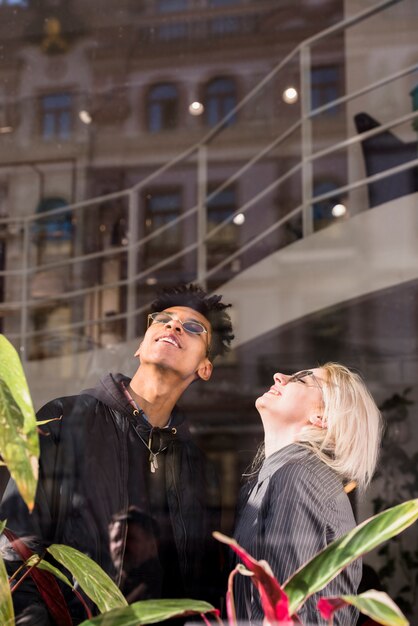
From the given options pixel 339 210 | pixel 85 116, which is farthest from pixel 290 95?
pixel 85 116

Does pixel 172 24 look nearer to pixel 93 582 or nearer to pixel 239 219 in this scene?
pixel 239 219

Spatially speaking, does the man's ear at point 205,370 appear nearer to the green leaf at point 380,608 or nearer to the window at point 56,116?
the window at point 56,116

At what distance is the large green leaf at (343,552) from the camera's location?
0.81 m

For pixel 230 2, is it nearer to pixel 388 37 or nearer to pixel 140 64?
pixel 140 64

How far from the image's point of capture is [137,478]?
1.55 m

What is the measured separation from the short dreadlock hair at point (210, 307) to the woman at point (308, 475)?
0.19 meters

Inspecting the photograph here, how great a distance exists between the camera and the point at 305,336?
6.48 feet

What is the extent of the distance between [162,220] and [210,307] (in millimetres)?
454

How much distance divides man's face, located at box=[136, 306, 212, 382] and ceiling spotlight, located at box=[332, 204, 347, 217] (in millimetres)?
628

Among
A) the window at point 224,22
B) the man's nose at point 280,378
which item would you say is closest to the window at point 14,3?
the window at point 224,22

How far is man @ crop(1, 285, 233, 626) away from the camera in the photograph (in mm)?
1471

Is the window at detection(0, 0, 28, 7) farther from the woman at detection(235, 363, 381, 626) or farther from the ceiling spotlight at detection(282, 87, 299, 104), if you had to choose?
the woman at detection(235, 363, 381, 626)

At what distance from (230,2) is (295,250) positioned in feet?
2.53

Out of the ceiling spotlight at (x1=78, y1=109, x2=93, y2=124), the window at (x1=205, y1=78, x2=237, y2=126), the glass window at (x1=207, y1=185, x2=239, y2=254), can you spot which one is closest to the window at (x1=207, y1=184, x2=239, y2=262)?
the glass window at (x1=207, y1=185, x2=239, y2=254)
